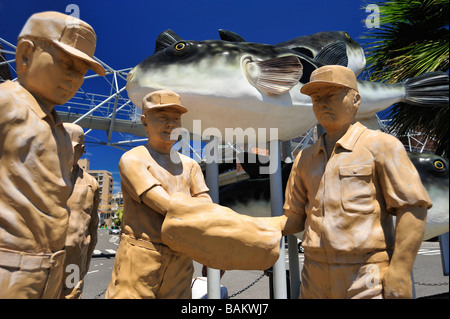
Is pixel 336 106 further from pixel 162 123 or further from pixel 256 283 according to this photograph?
pixel 256 283

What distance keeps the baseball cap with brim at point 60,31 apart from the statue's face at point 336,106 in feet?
3.92

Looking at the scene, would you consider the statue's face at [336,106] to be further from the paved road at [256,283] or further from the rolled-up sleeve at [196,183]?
the paved road at [256,283]

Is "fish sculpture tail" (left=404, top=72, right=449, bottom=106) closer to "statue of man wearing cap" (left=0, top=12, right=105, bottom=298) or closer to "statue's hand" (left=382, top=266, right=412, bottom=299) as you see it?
"statue's hand" (left=382, top=266, right=412, bottom=299)

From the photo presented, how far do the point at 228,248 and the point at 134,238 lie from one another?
65 cm

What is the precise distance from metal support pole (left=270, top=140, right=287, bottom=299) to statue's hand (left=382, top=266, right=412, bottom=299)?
186 cm

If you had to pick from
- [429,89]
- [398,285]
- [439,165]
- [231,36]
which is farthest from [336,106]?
[439,165]

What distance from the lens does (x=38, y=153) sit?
4.26ft

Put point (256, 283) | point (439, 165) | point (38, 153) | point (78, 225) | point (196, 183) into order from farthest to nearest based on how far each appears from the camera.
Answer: point (256, 283) → point (439, 165) → point (78, 225) → point (196, 183) → point (38, 153)

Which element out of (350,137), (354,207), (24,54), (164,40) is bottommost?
(354,207)

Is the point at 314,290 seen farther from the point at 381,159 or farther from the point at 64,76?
the point at 64,76

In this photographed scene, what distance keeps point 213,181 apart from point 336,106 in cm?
196

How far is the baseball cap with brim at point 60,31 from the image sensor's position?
52.9 inches

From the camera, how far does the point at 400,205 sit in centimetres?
164
